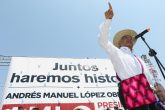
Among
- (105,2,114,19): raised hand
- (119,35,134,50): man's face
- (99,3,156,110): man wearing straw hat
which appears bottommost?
(99,3,156,110): man wearing straw hat

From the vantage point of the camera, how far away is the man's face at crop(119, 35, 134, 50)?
103 inches

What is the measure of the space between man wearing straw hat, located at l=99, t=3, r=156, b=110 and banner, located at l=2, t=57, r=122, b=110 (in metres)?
6.14

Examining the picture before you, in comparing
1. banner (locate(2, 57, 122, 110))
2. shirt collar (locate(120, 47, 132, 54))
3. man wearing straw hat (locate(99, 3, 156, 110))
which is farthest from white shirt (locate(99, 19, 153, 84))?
banner (locate(2, 57, 122, 110))

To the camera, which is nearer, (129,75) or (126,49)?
(129,75)

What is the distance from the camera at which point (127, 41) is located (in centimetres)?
264

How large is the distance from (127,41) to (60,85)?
6.50m

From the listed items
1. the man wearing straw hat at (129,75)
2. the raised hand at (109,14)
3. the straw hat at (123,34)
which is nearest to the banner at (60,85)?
the straw hat at (123,34)

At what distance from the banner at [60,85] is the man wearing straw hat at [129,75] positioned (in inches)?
242

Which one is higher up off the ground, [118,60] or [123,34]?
[123,34]

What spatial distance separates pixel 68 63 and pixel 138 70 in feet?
24.7

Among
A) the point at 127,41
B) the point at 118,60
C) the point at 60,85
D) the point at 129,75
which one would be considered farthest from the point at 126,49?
the point at 60,85

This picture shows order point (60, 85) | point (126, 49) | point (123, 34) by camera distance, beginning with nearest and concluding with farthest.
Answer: point (126, 49), point (123, 34), point (60, 85)

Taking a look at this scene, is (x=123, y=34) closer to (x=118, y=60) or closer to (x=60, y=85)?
(x=118, y=60)

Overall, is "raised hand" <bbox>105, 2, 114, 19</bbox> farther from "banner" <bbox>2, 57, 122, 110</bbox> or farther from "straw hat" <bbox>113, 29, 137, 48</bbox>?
"banner" <bbox>2, 57, 122, 110</bbox>
